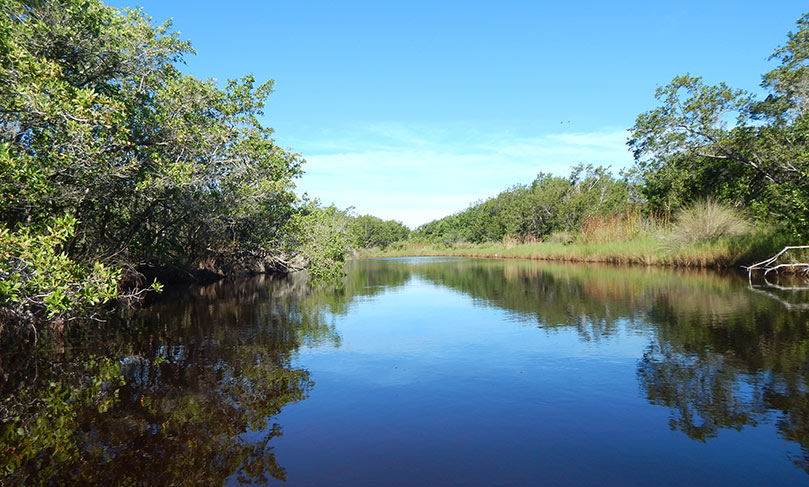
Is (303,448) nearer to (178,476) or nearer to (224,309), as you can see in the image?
(178,476)

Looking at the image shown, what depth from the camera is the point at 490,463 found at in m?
5.19

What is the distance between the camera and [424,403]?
7.23 meters

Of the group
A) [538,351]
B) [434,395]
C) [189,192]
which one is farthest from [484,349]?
[189,192]

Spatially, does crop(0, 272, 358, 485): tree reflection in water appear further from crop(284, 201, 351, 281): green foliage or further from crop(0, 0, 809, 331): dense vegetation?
crop(284, 201, 351, 281): green foliage

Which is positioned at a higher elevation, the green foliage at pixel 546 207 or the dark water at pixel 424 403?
the green foliage at pixel 546 207

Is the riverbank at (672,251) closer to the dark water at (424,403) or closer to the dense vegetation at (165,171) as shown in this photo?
the dense vegetation at (165,171)

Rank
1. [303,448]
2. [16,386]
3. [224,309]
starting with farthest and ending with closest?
[224,309]
[16,386]
[303,448]

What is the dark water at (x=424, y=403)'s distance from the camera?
507 cm

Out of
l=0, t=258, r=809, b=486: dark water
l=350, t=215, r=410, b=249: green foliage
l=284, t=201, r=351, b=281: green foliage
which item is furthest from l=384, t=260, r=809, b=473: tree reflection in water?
l=350, t=215, r=410, b=249: green foliage

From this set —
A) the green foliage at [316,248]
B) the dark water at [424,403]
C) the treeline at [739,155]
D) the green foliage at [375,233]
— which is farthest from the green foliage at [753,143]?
the green foliage at [375,233]

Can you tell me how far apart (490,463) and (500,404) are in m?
1.91

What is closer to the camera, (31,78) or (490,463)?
(490,463)

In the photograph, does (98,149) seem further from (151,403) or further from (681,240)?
(681,240)

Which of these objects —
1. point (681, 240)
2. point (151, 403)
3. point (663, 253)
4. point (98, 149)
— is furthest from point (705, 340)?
point (663, 253)
